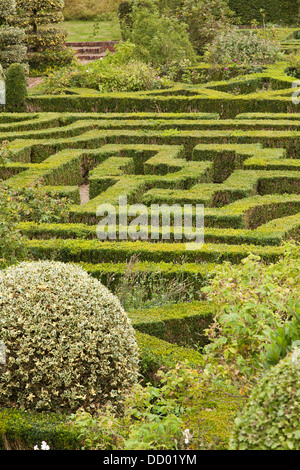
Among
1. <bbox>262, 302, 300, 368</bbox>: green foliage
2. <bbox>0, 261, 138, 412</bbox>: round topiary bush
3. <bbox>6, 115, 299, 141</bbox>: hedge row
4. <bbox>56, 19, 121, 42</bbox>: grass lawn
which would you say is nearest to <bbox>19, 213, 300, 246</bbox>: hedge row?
<bbox>0, 261, 138, 412</bbox>: round topiary bush

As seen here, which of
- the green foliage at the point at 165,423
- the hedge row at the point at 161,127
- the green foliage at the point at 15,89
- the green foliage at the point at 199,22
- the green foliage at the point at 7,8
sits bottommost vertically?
the green foliage at the point at 165,423

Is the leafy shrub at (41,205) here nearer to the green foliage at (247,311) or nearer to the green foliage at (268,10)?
the green foliage at (247,311)

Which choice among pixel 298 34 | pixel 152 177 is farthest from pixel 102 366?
pixel 298 34

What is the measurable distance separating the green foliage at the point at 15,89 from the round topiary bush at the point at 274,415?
1528 cm

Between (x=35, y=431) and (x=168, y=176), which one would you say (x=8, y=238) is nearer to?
(x=35, y=431)

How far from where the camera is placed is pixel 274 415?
338cm

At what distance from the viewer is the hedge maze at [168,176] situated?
7559mm

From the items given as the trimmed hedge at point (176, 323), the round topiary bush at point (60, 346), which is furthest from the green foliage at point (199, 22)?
the round topiary bush at point (60, 346)

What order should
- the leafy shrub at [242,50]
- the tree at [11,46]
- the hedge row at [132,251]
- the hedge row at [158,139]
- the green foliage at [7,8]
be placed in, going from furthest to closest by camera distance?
the green foliage at [7,8] < the tree at [11,46] < the leafy shrub at [242,50] < the hedge row at [158,139] < the hedge row at [132,251]

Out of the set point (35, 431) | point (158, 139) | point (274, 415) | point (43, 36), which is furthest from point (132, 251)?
point (43, 36)

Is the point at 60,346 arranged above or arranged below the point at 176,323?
above

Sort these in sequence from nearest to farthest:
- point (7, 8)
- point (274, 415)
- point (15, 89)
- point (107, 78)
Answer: point (274, 415) → point (15, 89) → point (107, 78) → point (7, 8)

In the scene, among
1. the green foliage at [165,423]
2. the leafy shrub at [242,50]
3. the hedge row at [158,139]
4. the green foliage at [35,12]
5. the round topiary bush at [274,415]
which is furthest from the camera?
the green foliage at [35,12]

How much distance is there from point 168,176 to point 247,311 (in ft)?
20.6
